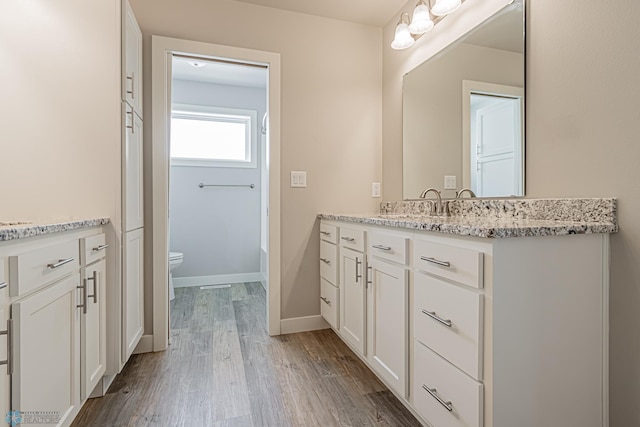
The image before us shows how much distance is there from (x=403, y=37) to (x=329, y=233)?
1.37 m

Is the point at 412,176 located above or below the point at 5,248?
above

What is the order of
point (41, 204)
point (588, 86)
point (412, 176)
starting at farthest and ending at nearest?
point (412, 176)
point (41, 204)
point (588, 86)

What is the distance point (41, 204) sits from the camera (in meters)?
1.49

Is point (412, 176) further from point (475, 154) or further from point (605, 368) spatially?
point (605, 368)

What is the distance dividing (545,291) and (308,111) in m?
1.87

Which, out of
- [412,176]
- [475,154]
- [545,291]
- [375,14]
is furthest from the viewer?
[375,14]

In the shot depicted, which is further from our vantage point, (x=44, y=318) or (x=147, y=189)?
(x=147, y=189)

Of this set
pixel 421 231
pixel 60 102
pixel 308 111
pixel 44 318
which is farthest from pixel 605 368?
pixel 60 102

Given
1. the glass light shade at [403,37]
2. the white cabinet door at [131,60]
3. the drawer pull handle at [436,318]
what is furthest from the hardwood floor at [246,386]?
the glass light shade at [403,37]

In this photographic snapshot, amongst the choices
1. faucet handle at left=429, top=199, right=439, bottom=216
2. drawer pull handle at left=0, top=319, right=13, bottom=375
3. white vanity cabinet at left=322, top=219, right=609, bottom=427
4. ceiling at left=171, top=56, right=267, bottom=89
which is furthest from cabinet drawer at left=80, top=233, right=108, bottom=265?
ceiling at left=171, top=56, right=267, bottom=89

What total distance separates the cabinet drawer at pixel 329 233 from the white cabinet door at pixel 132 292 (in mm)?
1168

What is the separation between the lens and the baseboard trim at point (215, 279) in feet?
11.7

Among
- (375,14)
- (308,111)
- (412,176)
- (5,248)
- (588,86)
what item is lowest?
(5,248)

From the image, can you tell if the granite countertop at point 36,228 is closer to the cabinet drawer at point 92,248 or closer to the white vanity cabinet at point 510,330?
the cabinet drawer at point 92,248
